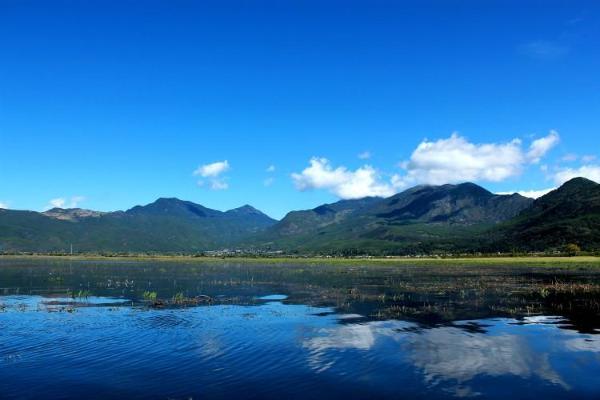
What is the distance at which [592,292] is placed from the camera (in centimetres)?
7756

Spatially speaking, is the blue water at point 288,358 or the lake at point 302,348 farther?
the lake at point 302,348

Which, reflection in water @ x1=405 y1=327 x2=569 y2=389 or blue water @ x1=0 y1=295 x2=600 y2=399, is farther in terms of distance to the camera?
reflection in water @ x1=405 y1=327 x2=569 y2=389

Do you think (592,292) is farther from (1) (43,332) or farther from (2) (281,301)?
(1) (43,332)

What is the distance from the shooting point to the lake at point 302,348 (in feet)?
93.9

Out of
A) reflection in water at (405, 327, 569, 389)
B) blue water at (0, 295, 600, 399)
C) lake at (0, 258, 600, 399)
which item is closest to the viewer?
blue water at (0, 295, 600, 399)

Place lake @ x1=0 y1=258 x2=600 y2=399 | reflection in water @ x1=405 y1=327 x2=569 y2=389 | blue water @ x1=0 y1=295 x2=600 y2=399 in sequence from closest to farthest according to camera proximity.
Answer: blue water @ x1=0 y1=295 x2=600 y2=399, lake @ x1=0 y1=258 x2=600 y2=399, reflection in water @ x1=405 y1=327 x2=569 y2=389

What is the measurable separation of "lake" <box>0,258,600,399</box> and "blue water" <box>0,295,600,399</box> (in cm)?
11

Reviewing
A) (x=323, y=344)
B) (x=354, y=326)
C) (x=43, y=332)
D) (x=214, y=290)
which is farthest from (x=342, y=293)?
(x=43, y=332)

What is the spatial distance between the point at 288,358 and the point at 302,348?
148 inches

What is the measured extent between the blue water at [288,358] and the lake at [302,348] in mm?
113

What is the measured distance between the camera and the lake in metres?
28.6

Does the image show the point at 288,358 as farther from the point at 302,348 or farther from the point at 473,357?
the point at 473,357

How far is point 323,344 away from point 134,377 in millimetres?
15925

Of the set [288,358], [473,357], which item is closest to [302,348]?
[288,358]
